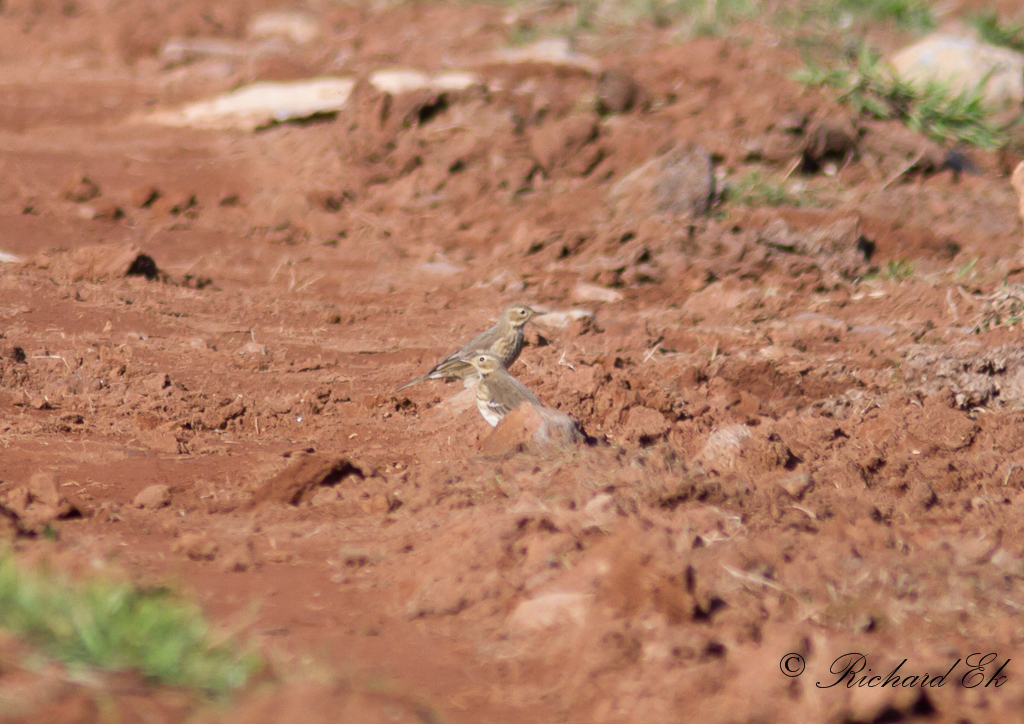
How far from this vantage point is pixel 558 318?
299 inches

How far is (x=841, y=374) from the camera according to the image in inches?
251

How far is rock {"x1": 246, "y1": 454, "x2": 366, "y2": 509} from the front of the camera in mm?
4598

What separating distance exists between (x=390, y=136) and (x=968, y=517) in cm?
729

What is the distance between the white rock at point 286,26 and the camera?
1396 cm

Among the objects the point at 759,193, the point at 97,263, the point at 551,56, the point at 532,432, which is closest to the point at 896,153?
the point at 759,193

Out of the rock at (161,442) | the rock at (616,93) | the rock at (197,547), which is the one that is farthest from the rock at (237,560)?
the rock at (616,93)

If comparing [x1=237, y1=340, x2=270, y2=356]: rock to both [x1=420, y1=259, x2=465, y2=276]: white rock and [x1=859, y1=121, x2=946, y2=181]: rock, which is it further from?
[x1=859, y1=121, x2=946, y2=181]: rock

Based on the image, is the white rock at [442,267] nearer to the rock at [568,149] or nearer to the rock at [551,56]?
the rock at [568,149]

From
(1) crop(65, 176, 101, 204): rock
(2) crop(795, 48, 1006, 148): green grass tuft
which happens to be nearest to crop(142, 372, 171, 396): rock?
(1) crop(65, 176, 101, 204): rock

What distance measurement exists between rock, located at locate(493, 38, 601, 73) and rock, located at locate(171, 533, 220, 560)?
8605mm

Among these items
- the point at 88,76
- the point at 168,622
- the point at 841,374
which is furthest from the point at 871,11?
the point at 168,622

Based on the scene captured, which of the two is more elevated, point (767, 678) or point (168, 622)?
point (168, 622)

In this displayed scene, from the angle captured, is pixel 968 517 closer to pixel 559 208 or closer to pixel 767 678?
pixel 767 678

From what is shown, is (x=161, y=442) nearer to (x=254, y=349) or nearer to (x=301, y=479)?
(x=301, y=479)
